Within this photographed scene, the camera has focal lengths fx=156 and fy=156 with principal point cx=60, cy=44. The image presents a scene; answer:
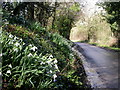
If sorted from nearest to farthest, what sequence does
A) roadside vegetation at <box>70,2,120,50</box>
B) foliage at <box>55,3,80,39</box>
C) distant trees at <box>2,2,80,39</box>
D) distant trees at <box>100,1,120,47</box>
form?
distant trees at <box>2,2,80,39</box>, distant trees at <box>100,1,120,47</box>, roadside vegetation at <box>70,2,120,50</box>, foliage at <box>55,3,80,39</box>

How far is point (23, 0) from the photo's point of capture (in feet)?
26.3

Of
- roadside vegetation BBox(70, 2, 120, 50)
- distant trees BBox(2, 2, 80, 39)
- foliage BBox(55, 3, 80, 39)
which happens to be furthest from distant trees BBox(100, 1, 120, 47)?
foliage BBox(55, 3, 80, 39)

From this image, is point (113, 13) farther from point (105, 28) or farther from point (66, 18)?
point (105, 28)

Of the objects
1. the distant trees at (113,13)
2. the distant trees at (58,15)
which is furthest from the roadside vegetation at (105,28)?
the distant trees at (58,15)

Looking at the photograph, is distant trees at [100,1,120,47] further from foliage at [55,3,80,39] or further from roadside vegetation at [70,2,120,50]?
foliage at [55,3,80,39]

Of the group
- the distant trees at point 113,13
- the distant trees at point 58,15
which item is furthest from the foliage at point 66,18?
the distant trees at point 113,13

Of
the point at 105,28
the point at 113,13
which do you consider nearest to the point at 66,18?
the point at 105,28

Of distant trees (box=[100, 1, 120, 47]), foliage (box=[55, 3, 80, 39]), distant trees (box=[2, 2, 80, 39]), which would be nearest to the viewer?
distant trees (box=[2, 2, 80, 39])

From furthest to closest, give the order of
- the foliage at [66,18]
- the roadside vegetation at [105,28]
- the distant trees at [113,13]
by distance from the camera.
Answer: the foliage at [66,18] → the roadside vegetation at [105,28] → the distant trees at [113,13]

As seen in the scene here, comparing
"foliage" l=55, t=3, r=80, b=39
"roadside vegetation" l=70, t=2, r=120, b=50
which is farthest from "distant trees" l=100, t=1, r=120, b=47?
"foliage" l=55, t=3, r=80, b=39

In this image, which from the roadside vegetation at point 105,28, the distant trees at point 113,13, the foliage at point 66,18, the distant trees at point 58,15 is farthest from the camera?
the foliage at point 66,18

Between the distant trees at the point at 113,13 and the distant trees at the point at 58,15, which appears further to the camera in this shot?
the distant trees at the point at 113,13

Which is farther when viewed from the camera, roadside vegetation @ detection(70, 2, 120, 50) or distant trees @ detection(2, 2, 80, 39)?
roadside vegetation @ detection(70, 2, 120, 50)

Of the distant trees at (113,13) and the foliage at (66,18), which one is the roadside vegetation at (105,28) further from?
the foliage at (66,18)
